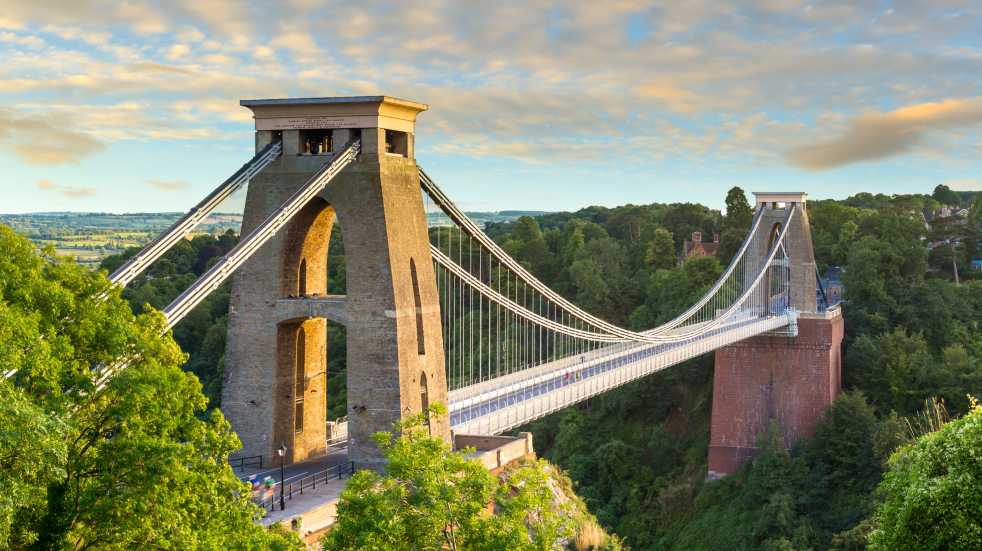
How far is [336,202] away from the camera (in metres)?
18.1

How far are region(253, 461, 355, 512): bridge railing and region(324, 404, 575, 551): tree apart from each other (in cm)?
347

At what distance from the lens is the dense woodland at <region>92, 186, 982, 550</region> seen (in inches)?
1416

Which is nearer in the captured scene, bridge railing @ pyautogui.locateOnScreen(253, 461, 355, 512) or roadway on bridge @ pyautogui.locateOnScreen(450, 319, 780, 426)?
bridge railing @ pyautogui.locateOnScreen(253, 461, 355, 512)

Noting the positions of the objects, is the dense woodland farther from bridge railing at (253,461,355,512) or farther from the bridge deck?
bridge railing at (253,461,355,512)

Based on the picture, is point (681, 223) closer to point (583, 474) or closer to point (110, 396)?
point (583, 474)

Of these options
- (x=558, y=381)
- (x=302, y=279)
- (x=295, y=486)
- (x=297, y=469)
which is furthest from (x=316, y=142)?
(x=558, y=381)

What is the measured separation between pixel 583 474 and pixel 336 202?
27.0 m

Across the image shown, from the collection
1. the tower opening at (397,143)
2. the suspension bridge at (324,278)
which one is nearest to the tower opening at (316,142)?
the suspension bridge at (324,278)

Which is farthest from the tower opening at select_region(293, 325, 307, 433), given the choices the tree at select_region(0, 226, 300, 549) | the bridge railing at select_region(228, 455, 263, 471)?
the tree at select_region(0, 226, 300, 549)

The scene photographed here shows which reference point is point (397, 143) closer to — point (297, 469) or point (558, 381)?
point (297, 469)

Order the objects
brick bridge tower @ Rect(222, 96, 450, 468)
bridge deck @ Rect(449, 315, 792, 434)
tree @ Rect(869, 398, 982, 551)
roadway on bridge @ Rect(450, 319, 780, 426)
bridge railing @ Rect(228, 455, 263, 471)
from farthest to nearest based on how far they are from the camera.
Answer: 1. roadway on bridge @ Rect(450, 319, 780, 426)
2. bridge deck @ Rect(449, 315, 792, 434)
3. bridge railing @ Rect(228, 455, 263, 471)
4. brick bridge tower @ Rect(222, 96, 450, 468)
5. tree @ Rect(869, 398, 982, 551)

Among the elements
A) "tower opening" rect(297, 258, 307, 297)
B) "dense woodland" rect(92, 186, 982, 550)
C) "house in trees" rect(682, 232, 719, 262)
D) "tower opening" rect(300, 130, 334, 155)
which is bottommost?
"dense woodland" rect(92, 186, 982, 550)

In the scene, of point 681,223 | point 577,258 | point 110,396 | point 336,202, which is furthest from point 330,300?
point 681,223

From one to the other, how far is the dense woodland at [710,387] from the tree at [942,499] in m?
18.7
